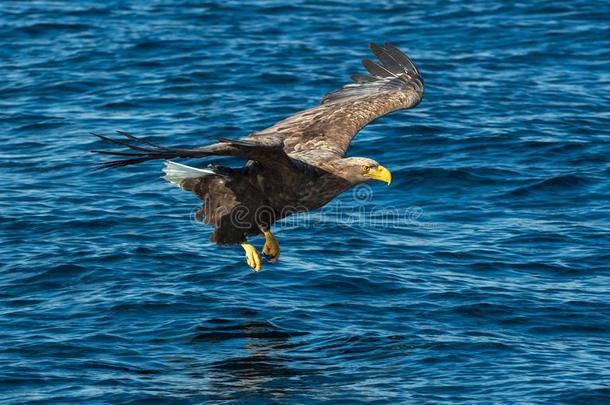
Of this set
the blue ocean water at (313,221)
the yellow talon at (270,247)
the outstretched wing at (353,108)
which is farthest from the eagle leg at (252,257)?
the outstretched wing at (353,108)

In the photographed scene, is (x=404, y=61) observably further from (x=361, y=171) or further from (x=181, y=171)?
(x=181, y=171)

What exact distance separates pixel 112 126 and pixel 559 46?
841cm

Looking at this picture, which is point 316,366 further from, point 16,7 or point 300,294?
point 16,7

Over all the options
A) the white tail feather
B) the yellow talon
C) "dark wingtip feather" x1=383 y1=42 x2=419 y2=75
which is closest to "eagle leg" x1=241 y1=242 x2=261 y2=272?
the yellow talon

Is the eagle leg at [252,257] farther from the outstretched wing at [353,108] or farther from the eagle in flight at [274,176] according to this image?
the outstretched wing at [353,108]

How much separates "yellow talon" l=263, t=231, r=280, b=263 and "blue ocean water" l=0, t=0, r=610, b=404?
0.63m

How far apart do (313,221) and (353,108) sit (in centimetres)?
250

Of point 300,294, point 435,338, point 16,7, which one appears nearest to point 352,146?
point 300,294

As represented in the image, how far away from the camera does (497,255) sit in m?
13.0

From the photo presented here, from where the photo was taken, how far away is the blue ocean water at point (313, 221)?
10.2 m

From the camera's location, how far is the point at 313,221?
46.5 ft

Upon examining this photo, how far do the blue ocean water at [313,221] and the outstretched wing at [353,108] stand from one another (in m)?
1.60

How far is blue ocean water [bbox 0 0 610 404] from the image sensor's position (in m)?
10.2

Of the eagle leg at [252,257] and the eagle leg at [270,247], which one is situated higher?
the eagle leg at [270,247]
